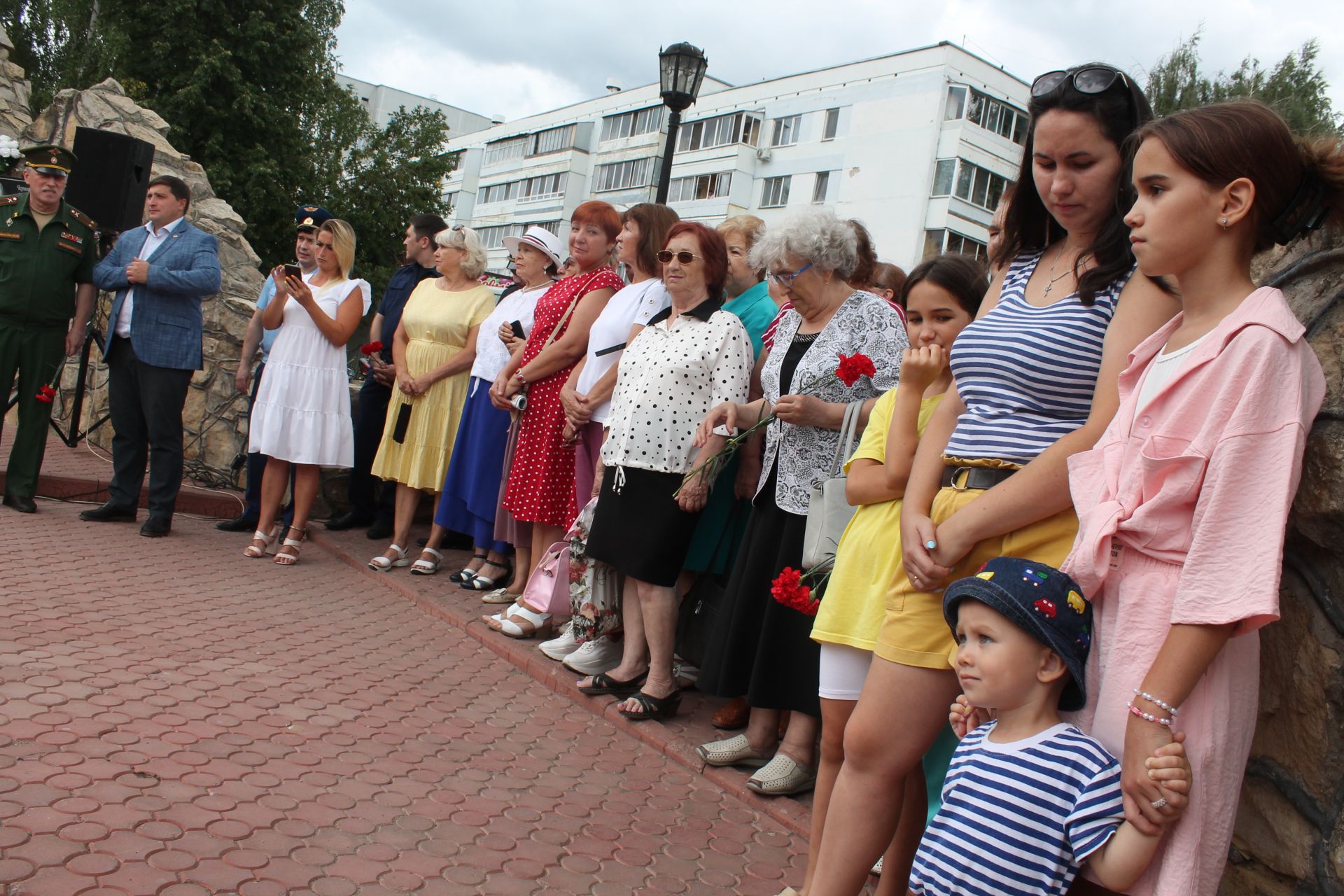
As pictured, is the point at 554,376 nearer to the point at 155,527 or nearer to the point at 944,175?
the point at 155,527

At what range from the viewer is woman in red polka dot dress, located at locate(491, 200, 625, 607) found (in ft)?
20.1

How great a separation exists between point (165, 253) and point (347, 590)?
2753 millimetres

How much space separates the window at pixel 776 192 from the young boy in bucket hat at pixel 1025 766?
4240 centimetres

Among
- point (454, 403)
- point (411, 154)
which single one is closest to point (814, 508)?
point (454, 403)

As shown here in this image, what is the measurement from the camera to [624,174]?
173 ft

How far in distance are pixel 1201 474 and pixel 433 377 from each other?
6.22 meters

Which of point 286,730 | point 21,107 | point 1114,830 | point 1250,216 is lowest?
point 286,730

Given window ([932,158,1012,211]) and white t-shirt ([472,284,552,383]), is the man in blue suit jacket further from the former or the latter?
window ([932,158,1012,211])

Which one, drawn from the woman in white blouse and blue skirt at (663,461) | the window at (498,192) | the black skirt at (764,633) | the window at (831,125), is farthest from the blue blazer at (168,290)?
the window at (498,192)

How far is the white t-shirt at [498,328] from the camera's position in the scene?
7.15 meters

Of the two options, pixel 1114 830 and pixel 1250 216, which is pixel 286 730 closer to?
pixel 1114 830

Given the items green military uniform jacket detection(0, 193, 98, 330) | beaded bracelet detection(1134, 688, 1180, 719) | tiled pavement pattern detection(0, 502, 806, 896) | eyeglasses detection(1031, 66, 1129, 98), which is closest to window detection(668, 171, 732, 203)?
green military uniform jacket detection(0, 193, 98, 330)

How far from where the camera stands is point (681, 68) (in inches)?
400

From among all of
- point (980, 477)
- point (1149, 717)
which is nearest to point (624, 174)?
point (980, 477)
